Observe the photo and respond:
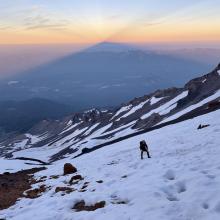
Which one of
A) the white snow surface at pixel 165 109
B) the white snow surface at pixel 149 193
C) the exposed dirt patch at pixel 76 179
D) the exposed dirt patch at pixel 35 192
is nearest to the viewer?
the white snow surface at pixel 149 193

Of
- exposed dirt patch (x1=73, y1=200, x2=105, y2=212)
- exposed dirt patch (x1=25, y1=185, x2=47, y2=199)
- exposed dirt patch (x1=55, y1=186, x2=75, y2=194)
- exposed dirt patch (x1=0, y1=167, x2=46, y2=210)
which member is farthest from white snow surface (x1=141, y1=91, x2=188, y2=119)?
exposed dirt patch (x1=73, y1=200, x2=105, y2=212)

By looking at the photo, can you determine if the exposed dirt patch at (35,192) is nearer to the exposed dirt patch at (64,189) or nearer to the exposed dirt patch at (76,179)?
the exposed dirt patch at (64,189)

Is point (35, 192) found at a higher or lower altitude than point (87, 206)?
lower

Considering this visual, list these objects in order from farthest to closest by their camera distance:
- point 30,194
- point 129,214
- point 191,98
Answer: point 191,98
point 30,194
point 129,214

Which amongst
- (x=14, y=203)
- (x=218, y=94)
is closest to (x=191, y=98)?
(x=218, y=94)

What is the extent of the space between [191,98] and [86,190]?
333ft

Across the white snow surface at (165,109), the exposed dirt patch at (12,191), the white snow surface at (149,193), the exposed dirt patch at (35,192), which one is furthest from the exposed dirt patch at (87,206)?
the white snow surface at (165,109)

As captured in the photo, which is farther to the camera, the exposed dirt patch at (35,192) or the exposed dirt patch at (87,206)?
the exposed dirt patch at (35,192)

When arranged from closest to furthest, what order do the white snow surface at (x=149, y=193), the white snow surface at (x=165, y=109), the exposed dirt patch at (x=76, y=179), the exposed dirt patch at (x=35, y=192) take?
1. the white snow surface at (x=149, y=193)
2. the exposed dirt patch at (x=35, y=192)
3. the exposed dirt patch at (x=76, y=179)
4. the white snow surface at (x=165, y=109)

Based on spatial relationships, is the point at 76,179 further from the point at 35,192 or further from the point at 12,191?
the point at 12,191

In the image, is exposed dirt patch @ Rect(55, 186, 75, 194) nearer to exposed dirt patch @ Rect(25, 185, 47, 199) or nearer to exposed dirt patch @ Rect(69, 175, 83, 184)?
exposed dirt patch @ Rect(25, 185, 47, 199)

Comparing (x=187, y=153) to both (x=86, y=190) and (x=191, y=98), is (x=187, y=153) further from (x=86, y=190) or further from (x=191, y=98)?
(x=191, y=98)

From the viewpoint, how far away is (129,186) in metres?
20.3

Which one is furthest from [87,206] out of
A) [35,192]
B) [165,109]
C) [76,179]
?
[165,109]
